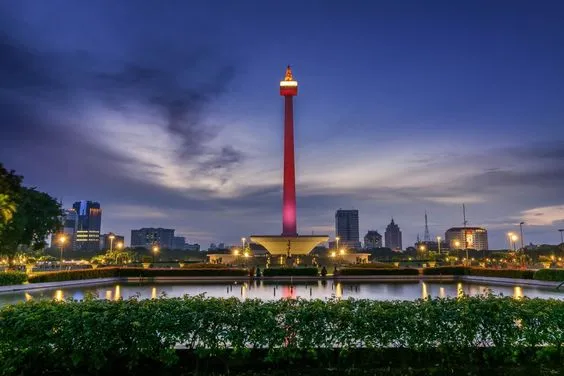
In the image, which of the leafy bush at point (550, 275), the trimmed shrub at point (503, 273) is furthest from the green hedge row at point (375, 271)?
the leafy bush at point (550, 275)

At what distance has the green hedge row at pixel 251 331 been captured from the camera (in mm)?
6371

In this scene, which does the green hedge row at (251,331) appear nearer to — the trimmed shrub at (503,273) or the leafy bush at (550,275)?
the leafy bush at (550,275)

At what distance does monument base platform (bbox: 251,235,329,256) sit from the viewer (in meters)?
53.2

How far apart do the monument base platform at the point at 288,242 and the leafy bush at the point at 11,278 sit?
30980mm

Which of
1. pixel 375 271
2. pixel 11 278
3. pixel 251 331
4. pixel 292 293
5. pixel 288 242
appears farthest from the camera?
pixel 288 242

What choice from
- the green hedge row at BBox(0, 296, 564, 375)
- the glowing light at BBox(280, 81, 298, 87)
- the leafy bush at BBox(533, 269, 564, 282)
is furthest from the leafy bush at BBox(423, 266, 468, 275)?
the glowing light at BBox(280, 81, 298, 87)

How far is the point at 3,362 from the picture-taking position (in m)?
6.34

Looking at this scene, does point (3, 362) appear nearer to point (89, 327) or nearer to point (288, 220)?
point (89, 327)

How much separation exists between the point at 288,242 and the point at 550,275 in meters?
31.8

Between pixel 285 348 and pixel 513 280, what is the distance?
90.7 ft

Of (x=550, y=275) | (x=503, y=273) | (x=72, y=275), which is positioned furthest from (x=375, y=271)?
(x=72, y=275)

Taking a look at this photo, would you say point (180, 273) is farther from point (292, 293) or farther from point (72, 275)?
point (292, 293)

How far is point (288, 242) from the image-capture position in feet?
176

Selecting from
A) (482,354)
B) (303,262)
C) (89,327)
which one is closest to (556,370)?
(482,354)
